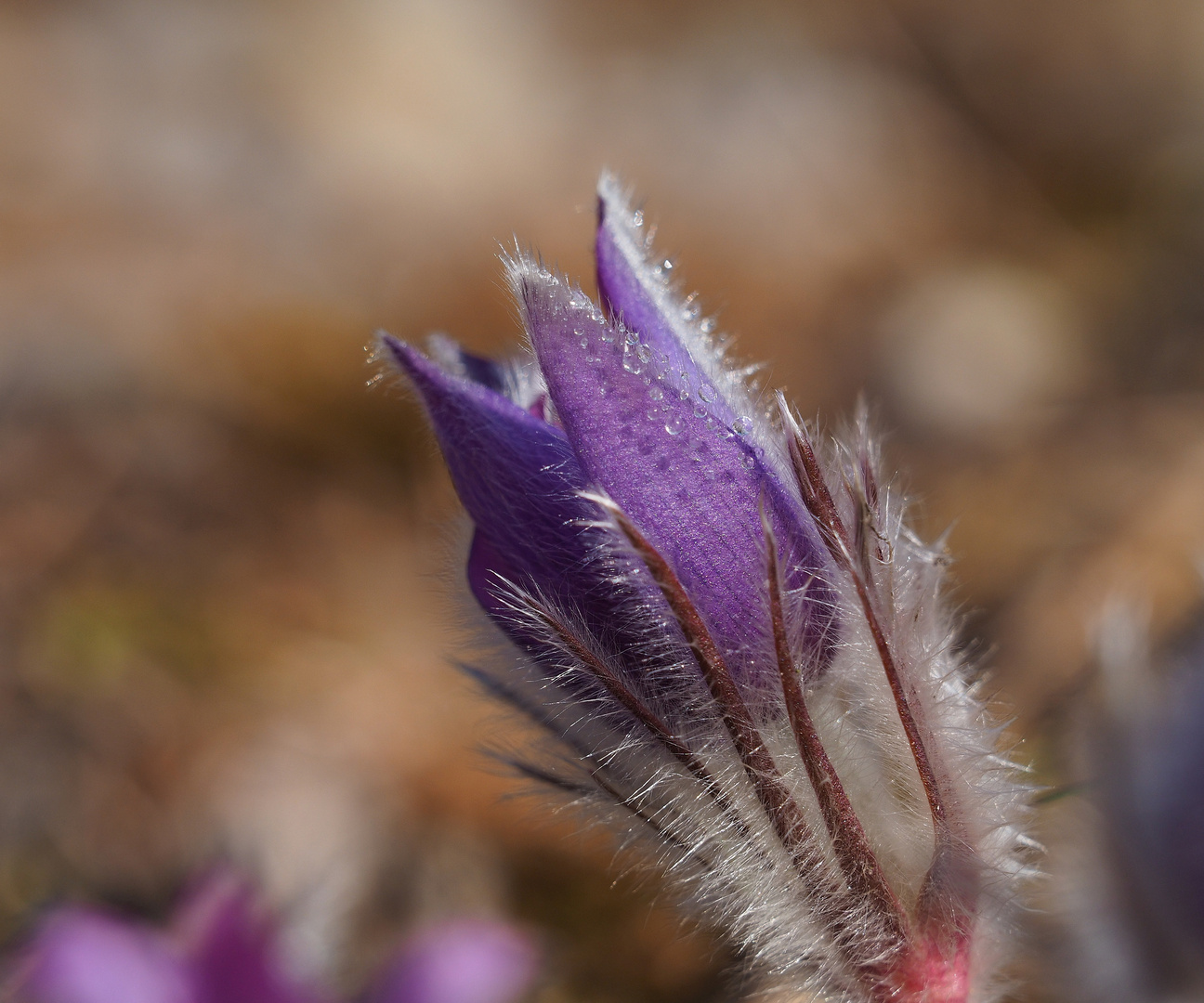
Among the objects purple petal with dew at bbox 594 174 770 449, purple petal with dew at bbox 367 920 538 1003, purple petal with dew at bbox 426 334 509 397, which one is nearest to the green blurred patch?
purple petal with dew at bbox 367 920 538 1003

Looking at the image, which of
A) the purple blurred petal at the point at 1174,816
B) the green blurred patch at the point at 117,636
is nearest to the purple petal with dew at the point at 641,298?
the purple blurred petal at the point at 1174,816

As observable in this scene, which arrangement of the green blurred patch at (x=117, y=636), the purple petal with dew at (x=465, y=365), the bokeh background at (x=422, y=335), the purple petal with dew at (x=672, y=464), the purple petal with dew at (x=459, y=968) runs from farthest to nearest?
the green blurred patch at (x=117, y=636) < the bokeh background at (x=422, y=335) < the purple petal with dew at (x=459, y=968) < the purple petal with dew at (x=465, y=365) < the purple petal with dew at (x=672, y=464)

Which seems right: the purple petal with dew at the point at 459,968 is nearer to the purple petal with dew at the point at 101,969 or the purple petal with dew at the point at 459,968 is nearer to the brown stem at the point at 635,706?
the purple petal with dew at the point at 101,969

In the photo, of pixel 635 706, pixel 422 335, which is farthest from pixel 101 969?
pixel 422 335

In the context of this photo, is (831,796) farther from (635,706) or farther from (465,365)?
A: (465,365)

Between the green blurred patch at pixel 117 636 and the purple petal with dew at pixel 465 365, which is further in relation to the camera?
the green blurred patch at pixel 117 636

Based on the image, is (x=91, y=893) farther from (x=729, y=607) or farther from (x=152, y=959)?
(x=729, y=607)
